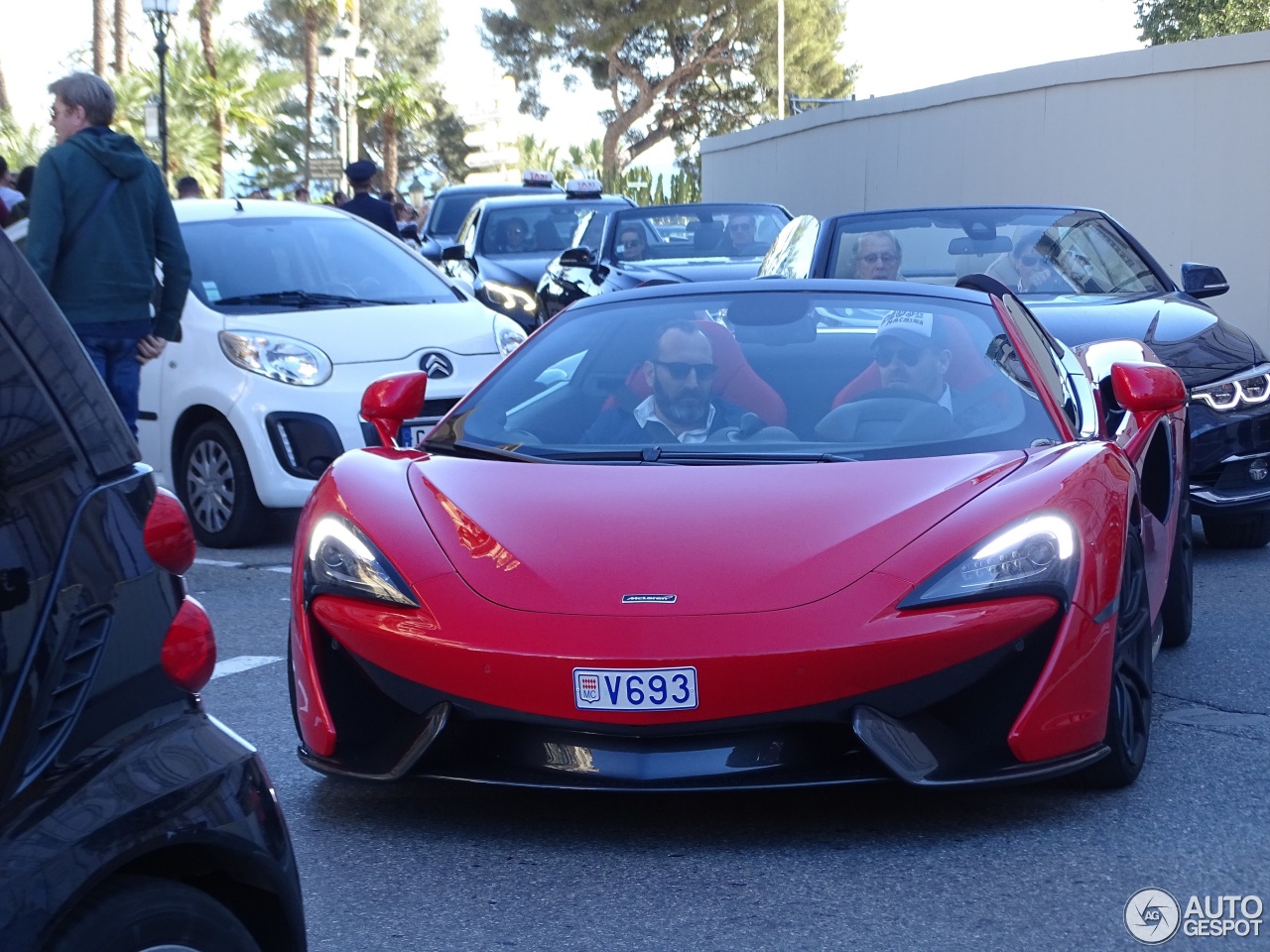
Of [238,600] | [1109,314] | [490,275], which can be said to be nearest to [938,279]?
[1109,314]

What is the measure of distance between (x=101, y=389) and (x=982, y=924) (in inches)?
76.9

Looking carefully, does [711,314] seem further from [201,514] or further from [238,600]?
[201,514]

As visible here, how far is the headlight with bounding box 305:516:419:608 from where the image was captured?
13.7ft

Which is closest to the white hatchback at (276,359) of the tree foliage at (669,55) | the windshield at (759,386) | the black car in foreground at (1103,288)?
the black car in foreground at (1103,288)

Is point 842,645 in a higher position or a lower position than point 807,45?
lower

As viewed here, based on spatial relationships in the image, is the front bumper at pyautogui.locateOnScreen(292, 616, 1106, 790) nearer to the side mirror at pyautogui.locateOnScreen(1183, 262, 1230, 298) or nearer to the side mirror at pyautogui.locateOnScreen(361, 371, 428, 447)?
the side mirror at pyautogui.locateOnScreen(361, 371, 428, 447)

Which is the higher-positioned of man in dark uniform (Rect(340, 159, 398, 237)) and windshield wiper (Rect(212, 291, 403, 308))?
man in dark uniform (Rect(340, 159, 398, 237))

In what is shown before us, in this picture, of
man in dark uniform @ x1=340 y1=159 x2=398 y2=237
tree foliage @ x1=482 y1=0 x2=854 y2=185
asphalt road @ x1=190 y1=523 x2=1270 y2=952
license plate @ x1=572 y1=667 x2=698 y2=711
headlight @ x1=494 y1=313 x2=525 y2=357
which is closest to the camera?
asphalt road @ x1=190 y1=523 x2=1270 y2=952

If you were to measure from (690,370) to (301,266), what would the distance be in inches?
185

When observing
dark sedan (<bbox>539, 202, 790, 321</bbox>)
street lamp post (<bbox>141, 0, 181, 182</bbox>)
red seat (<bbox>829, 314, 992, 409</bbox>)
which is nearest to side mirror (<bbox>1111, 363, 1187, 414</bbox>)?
red seat (<bbox>829, 314, 992, 409</bbox>)

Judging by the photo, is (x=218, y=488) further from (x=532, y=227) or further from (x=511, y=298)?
(x=532, y=227)

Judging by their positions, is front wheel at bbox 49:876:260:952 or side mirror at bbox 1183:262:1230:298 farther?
side mirror at bbox 1183:262:1230:298

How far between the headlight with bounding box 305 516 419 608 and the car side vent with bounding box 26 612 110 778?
1697mm

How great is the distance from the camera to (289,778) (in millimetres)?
4730
